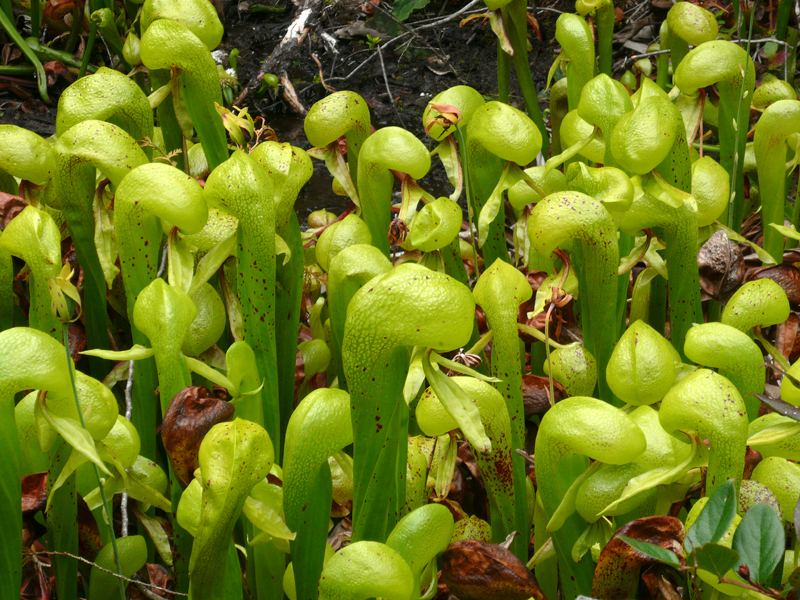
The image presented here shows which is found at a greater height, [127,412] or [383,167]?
[383,167]

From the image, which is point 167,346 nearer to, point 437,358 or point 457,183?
point 437,358

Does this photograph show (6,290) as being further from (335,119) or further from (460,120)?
(460,120)

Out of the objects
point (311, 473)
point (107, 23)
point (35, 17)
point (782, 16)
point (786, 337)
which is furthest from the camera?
point (35, 17)

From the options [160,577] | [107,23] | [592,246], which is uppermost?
[107,23]

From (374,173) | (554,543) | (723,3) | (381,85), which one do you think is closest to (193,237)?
(374,173)

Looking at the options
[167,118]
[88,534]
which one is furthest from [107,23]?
[88,534]

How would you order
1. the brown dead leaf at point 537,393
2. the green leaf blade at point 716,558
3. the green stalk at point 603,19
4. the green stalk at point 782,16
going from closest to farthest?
the green leaf blade at point 716,558, the brown dead leaf at point 537,393, the green stalk at point 603,19, the green stalk at point 782,16

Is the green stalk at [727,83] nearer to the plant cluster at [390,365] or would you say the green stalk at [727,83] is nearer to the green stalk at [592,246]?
the plant cluster at [390,365]

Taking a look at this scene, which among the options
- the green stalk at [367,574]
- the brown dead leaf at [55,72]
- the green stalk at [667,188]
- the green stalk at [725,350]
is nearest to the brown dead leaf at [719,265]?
the green stalk at [667,188]
